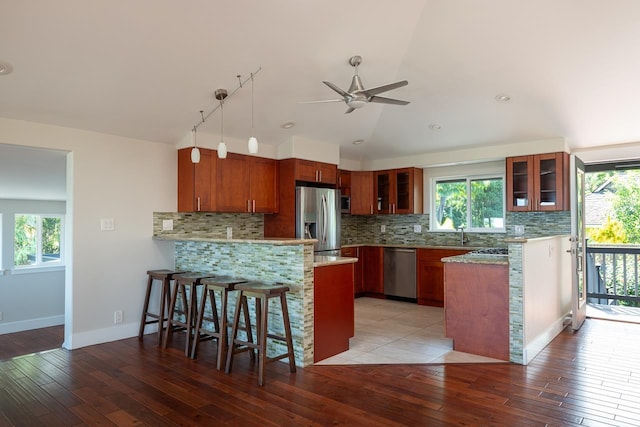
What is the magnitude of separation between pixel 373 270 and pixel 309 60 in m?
3.91

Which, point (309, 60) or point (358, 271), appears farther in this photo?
point (358, 271)

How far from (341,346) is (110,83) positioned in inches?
122

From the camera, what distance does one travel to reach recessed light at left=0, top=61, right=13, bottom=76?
10.0 feet

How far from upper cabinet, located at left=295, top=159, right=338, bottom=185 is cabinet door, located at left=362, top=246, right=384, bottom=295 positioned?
142 centimetres

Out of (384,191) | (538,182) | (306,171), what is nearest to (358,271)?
(384,191)

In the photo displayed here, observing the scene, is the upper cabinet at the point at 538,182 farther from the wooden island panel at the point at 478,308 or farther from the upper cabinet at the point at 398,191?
the wooden island panel at the point at 478,308

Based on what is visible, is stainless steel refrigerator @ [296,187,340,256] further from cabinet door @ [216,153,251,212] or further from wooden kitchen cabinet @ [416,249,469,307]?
wooden kitchen cabinet @ [416,249,469,307]

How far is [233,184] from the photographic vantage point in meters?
5.10

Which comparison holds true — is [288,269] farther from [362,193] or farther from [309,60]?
[362,193]

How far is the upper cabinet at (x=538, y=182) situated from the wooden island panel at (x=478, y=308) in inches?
80.7

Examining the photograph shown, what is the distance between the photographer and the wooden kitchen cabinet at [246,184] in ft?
16.4

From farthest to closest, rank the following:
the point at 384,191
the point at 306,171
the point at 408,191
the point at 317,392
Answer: the point at 384,191
the point at 408,191
the point at 306,171
the point at 317,392

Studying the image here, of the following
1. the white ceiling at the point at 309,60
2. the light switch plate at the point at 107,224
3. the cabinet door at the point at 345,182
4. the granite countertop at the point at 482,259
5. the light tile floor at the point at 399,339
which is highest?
the white ceiling at the point at 309,60

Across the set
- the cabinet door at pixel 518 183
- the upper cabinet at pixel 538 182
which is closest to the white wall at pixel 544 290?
the upper cabinet at pixel 538 182
